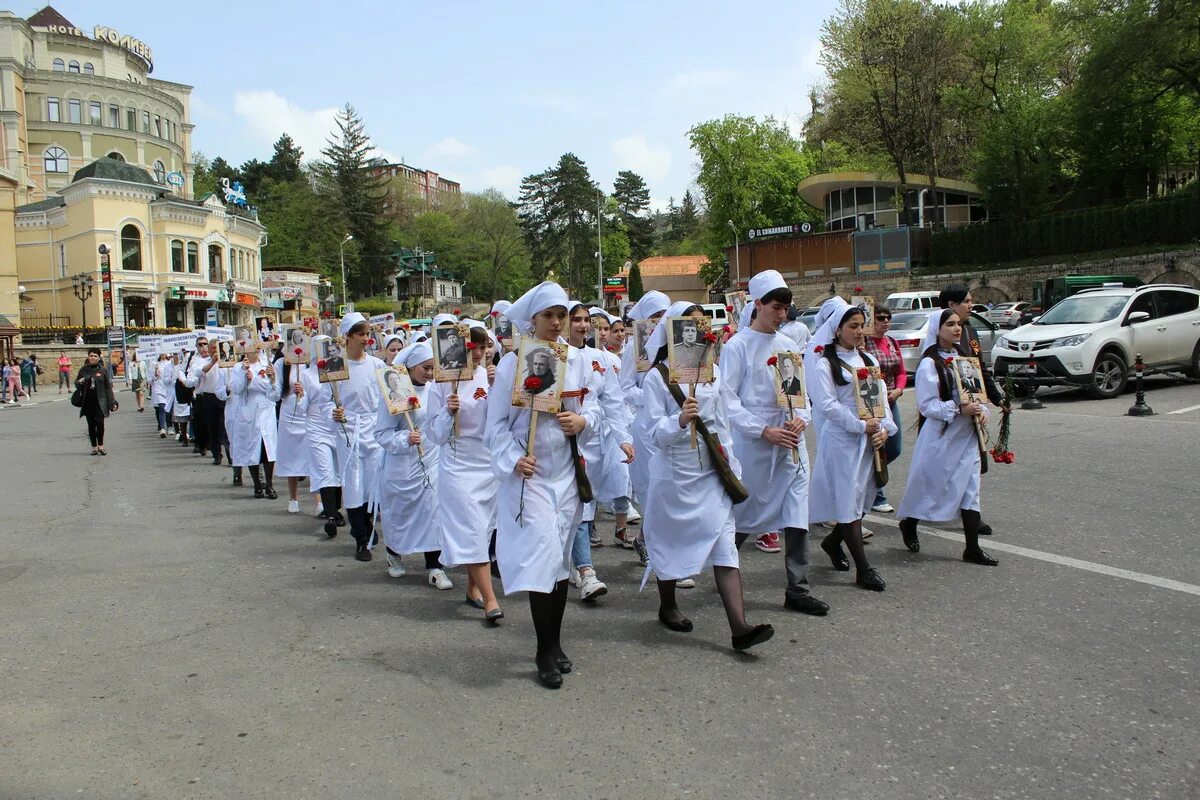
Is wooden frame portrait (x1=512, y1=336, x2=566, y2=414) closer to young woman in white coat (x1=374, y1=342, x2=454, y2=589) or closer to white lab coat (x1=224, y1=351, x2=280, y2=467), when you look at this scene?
young woman in white coat (x1=374, y1=342, x2=454, y2=589)

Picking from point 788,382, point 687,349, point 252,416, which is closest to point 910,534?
point 788,382

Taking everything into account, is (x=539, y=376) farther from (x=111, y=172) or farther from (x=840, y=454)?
(x=111, y=172)

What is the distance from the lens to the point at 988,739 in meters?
3.90

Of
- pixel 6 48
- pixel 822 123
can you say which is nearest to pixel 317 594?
pixel 822 123

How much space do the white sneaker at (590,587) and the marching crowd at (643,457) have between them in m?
0.02

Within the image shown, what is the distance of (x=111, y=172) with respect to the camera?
59750 millimetres

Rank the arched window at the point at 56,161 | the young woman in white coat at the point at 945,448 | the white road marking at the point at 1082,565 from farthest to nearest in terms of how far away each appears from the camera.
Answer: the arched window at the point at 56,161 → the young woman in white coat at the point at 945,448 → the white road marking at the point at 1082,565

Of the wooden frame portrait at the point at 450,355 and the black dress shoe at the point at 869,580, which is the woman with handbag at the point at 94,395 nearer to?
the wooden frame portrait at the point at 450,355

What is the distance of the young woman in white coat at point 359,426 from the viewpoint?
25.7ft

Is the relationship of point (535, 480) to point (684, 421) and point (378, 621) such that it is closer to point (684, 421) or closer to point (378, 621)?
point (684, 421)

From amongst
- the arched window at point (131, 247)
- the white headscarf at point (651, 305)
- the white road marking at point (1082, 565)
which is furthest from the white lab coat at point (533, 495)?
the arched window at point (131, 247)

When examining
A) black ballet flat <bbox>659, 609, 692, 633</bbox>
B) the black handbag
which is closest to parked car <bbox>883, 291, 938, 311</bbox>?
black ballet flat <bbox>659, 609, 692, 633</bbox>

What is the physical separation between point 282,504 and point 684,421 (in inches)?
293

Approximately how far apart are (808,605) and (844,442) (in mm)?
1212
